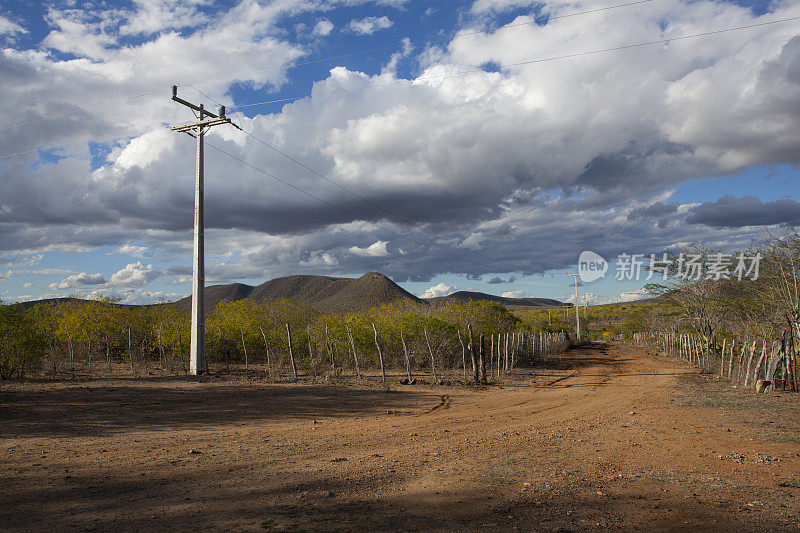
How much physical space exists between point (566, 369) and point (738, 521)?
2398 cm

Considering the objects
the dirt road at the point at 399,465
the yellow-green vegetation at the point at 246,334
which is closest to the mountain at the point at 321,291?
the yellow-green vegetation at the point at 246,334

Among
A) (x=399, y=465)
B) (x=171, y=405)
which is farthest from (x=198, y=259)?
(x=399, y=465)

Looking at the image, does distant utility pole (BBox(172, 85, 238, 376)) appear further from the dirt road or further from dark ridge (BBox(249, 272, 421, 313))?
dark ridge (BBox(249, 272, 421, 313))

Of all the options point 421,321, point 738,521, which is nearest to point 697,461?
point 738,521

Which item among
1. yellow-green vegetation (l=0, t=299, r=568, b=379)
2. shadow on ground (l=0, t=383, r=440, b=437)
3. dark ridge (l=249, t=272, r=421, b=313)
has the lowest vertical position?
shadow on ground (l=0, t=383, r=440, b=437)

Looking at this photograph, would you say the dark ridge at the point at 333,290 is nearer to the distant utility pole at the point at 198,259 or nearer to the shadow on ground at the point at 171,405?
the distant utility pole at the point at 198,259

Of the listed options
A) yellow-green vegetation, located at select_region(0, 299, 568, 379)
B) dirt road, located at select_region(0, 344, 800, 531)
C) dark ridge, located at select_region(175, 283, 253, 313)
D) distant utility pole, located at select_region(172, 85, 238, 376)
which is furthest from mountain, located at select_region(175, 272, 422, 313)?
dirt road, located at select_region(0, 344, 800, 531)

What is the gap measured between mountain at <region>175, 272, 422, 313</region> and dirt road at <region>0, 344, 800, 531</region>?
63.6 metres

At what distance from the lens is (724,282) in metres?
28.5

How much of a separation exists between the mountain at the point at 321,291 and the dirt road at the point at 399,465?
6356 centimetres

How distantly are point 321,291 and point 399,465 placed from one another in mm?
91684

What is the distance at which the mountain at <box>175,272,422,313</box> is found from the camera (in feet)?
277

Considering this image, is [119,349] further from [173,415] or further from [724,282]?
[724,282]

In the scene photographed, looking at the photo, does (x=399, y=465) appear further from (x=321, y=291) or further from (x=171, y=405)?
(x=321, y=291)
